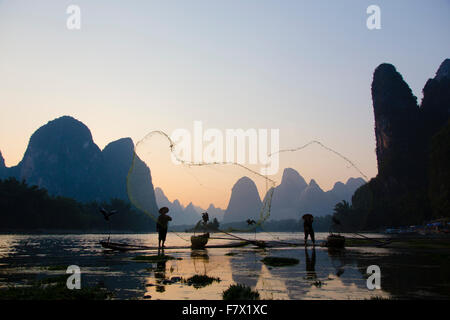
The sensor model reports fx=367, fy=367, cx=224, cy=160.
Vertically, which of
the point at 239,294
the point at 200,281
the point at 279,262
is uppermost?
the point at 239,294

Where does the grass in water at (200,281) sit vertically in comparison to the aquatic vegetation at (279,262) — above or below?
above

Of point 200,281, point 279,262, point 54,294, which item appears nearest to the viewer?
point 54,294

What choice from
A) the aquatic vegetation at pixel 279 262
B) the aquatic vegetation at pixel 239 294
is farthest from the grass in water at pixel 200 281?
the aquatic vegetation at pixel 279 262

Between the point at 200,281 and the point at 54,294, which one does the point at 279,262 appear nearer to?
the point at 200,281

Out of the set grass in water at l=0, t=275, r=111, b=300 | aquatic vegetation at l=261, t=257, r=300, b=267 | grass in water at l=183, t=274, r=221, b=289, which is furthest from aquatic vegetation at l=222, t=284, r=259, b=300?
aquatic vegetation at l=261, t=257, r=300, b=267

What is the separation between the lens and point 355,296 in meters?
8.68

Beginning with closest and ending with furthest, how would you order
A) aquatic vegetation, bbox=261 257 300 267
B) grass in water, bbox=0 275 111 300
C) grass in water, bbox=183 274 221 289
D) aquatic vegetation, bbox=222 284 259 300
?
1. aquatic vegetation, bbox=222 284 259 300
2. grass in water, bbox=0 275 111 300
3. grass in water, bbox=183 274 221 289
4. aquatic vegetation, bbox=261 257 300 267

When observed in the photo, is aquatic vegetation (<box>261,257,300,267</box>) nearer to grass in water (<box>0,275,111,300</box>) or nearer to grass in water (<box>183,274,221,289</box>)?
grass in water (<box>183,274,221,289</box>)

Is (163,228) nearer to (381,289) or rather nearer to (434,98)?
(381,289)

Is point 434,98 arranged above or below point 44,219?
above

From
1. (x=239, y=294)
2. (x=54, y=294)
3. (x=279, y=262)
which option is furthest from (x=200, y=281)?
(x=279, y=262)

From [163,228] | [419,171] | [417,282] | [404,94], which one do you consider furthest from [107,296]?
[404,94]

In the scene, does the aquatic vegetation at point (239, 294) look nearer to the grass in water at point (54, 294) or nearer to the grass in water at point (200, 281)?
the grass in water at point (200, 281)
